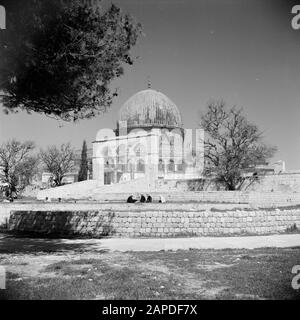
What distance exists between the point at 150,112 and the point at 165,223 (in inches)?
1733

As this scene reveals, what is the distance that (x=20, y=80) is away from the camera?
10.2 meters

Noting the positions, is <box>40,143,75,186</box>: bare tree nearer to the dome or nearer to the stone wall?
the dome

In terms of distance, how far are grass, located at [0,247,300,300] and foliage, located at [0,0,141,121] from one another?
4.39m

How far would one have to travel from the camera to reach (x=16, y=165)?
2108 inches

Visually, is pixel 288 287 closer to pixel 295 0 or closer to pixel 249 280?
pixel 249 280

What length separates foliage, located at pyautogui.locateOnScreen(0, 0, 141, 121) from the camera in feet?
30.9

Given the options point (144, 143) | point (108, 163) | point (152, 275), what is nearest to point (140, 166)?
point (144, 143)

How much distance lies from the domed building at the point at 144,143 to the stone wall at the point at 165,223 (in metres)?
31.7

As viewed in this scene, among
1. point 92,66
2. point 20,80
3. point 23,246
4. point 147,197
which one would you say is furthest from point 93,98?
point 147,197

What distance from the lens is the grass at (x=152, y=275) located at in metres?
6.33

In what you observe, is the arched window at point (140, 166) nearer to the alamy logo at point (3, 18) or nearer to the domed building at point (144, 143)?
the domed building at point (144, 143)

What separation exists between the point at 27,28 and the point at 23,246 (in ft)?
23.4

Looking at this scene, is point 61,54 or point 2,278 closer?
point 2,278

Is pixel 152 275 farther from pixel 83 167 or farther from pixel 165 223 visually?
pixel 83 167
